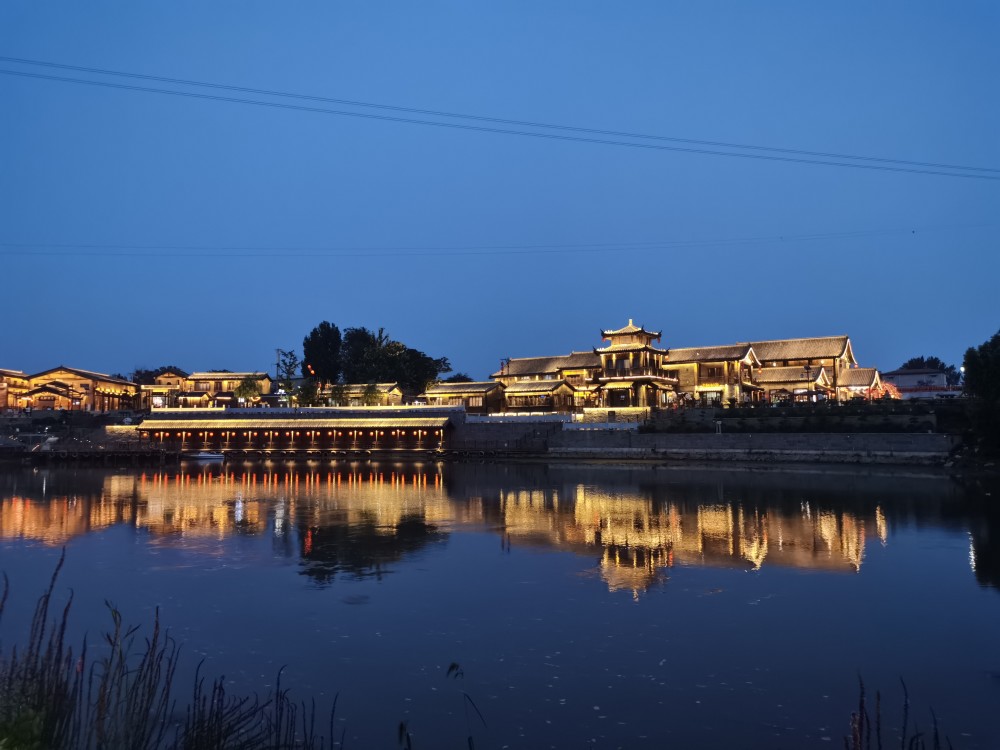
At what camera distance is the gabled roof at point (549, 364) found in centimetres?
7894

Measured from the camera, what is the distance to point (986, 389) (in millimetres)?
40938

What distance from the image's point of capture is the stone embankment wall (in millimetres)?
44125

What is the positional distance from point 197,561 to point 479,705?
13.4m

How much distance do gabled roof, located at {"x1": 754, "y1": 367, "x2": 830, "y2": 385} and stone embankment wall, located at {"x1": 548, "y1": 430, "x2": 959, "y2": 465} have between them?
62.9 ft

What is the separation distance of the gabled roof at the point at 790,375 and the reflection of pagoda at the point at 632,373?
9067mm

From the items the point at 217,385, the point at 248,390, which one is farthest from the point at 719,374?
the point at 217,385

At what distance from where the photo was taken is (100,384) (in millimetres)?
86062

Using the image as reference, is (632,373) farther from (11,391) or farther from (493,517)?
(11,391)

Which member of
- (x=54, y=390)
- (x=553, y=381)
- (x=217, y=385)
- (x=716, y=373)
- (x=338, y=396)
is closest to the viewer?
(x=716, y=373)

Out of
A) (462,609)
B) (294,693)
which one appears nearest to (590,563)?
(462,609)

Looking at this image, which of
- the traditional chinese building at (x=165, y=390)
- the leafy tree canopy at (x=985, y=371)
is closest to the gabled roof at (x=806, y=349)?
the leafy tree canopy at (x=985, y=371)

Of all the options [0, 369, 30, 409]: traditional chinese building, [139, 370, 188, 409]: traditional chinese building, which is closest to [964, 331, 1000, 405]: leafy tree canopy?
[139, 370, 188, 409]: traditional chinese building

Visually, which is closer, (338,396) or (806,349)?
(806,349)

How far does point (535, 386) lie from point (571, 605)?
60125 millimetres
